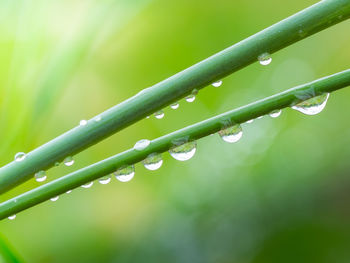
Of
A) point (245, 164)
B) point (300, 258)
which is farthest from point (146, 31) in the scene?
point (300, 258)

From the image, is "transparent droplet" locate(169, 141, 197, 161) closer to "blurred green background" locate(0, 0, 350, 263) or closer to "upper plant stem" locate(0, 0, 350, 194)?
"upper plant stem" locate(0, 0, 350, 194)

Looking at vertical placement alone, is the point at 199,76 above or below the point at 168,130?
below

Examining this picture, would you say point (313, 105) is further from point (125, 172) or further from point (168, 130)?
point (168, 130)

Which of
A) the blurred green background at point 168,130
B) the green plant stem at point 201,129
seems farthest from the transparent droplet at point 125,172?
the blurred green background at point 168,130

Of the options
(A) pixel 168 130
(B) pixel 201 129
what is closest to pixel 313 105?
(B) pixel 201 129

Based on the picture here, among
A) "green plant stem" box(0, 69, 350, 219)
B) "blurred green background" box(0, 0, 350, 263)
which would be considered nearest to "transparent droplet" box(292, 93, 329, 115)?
"green plant stem" box(0, 69, 350, 219)

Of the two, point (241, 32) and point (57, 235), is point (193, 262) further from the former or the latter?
point (241, 32)

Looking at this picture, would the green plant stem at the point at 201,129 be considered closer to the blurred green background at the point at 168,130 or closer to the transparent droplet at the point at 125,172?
the transparent droplet at the point at 125,172

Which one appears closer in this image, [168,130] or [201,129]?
[201,129]
